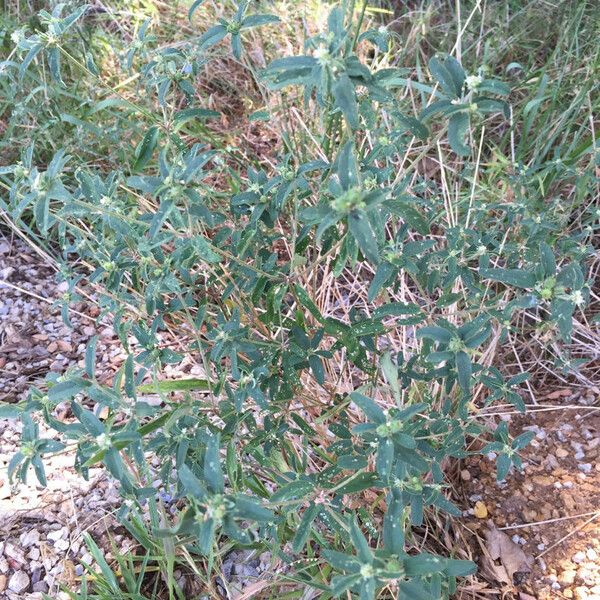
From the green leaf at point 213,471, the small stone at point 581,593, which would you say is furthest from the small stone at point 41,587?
the small stone at point 581,593

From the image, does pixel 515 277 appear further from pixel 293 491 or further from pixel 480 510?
pixel 480 510

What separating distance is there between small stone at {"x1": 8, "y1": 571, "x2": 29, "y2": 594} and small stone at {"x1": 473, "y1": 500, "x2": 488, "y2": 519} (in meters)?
1.20

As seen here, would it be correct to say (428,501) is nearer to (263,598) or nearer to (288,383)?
(288,383)

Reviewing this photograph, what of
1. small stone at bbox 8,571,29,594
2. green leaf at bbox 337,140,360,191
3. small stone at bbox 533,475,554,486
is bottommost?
small stone at bbox 8,571,29,594

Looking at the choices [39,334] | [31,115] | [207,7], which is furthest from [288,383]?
[207,7]

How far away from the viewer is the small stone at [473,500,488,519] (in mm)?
1878

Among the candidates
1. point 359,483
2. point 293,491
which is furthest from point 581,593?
point 293,491

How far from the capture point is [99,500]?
1928 mm

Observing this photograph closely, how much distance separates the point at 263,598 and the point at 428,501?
56 centimetres

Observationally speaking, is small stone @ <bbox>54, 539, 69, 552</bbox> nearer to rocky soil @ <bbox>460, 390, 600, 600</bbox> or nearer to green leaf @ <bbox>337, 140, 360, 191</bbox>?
rocky soil @ <bbox>460, 390, 600, 600</bbox>

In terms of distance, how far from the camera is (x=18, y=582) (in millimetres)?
1757

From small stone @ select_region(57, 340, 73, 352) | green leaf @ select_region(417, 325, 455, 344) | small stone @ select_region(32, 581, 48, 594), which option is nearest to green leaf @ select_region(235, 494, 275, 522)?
green leaf @ select_region(417, 325, 455, 344)

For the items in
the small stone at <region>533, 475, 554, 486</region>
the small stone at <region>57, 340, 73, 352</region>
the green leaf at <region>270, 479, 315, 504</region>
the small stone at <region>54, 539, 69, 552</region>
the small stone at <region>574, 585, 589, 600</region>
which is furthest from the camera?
the small stone at <region>57, 340, 73, 352</region>

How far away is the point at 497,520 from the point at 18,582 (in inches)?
50.0
